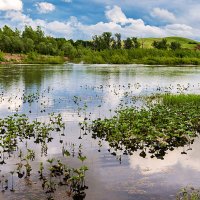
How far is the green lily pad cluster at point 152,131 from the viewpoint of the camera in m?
19.8

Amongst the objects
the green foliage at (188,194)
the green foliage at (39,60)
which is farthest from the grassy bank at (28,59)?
the green foliage at (188,194)

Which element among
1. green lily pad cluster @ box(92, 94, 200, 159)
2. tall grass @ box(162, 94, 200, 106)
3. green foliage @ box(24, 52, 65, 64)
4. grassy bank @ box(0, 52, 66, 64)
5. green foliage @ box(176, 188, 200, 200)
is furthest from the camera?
green foliage @ box(24, 52, 65, 64)

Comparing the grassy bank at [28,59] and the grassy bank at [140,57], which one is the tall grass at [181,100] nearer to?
the grassy bank at [28,59]

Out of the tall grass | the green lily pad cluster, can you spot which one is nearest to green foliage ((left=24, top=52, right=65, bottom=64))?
the tall grass

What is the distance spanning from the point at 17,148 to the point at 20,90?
28.2 metres

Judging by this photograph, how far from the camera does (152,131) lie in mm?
21375

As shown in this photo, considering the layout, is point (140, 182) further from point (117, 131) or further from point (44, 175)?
point (117, 131)

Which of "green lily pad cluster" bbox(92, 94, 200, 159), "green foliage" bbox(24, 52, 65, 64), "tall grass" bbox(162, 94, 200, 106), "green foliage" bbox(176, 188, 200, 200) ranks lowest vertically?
"green foliage" bbox(176, 188, 200, 200)

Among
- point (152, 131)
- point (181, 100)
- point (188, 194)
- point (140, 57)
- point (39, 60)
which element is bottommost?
point (188, 194)

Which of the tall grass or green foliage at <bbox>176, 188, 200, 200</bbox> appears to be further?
Answer: the tall grass

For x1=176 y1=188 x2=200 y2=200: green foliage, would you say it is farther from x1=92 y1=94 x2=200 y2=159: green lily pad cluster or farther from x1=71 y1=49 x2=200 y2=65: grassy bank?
x1=71 y1=49 x2=200 y2=65: grassy bank

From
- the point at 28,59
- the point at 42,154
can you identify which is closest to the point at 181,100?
the point at 42,154

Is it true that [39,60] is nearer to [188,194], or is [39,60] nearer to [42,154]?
[42,154]

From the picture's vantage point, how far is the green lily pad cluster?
65.1 ft
